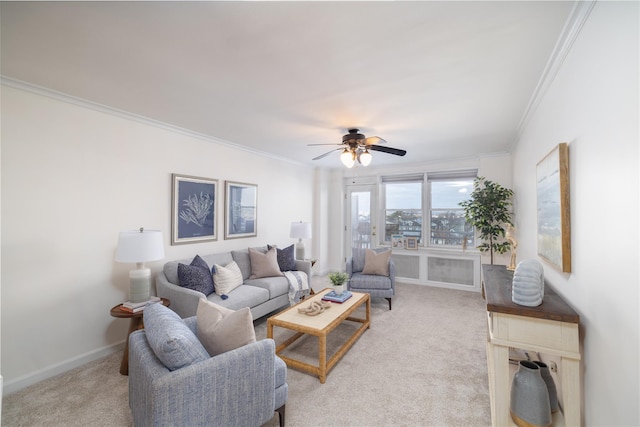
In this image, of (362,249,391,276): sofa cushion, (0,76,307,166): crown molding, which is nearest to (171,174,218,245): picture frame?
(0,76,307,166): crown molding

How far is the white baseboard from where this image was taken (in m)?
2.25

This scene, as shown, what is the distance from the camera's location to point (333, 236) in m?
6.55

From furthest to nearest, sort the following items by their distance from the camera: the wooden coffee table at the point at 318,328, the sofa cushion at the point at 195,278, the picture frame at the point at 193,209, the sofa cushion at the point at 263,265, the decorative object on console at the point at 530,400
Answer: the sofa cushion at the point at 263,265
the picture frame at the point at 193,209
the sofa cushion at the point at 195,278
the wooden coffee table at the point at 318,328
the decorative object on console at the point at 530,400

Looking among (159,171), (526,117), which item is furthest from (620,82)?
(159,171)

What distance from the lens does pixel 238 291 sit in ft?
11.0

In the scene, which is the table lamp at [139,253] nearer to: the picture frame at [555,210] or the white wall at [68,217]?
the white wall at [68,217]

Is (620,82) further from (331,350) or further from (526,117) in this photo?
(331,350)

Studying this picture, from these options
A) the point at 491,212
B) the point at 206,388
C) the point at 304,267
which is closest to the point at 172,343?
the point at 206,388

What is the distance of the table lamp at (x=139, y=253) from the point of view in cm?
247

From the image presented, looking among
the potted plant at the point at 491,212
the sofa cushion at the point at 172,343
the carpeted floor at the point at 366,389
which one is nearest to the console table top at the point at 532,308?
the carpeted floor at the point at 366,389

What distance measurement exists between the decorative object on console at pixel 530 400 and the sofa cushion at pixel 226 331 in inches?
65.6

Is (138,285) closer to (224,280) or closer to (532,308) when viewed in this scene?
(224,280)

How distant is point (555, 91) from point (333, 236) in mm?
4921

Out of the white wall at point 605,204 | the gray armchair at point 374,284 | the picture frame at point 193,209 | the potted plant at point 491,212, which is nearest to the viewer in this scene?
the white wall at point 605,204
